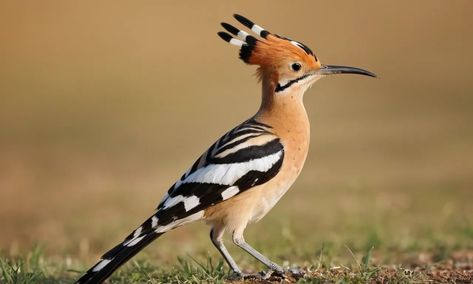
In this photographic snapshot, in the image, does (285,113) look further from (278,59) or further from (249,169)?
(249,169)

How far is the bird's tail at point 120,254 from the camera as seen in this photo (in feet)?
15.9

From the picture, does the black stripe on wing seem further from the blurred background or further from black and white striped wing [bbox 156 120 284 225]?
the blurred background

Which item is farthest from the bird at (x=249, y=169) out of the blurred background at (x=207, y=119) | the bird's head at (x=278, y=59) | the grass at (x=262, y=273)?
the blurred background at (x=207, y=119)

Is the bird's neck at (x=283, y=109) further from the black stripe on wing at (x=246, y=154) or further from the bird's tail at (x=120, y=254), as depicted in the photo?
the bird's tail at (x=120, y=254)

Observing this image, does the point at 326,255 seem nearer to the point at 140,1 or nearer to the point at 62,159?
the point at 62,159

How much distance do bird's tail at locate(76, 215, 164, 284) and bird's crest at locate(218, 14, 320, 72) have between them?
129cm

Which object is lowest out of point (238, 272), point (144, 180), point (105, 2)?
point (144, 180)

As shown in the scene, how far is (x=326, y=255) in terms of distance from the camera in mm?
6191

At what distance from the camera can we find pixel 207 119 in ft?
53.6

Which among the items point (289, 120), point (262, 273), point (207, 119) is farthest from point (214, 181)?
point (207, 119)

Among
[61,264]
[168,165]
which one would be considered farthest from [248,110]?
[61,264]

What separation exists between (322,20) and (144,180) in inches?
505

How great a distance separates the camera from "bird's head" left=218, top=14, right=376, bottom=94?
5785 mm

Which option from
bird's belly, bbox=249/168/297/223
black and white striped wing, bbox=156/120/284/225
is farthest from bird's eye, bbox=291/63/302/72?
bird's belly, bbox=249/168/297/223
